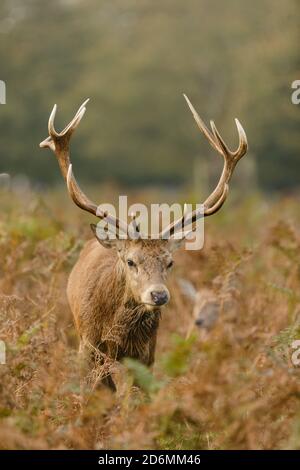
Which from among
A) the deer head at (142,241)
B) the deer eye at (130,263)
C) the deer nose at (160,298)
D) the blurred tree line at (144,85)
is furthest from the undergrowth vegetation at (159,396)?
the blurred tree line at (144,85)

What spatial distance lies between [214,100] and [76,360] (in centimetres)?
4511

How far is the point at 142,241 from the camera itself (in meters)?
7.26

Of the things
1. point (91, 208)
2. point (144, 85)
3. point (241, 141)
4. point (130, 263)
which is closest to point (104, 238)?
point (91, 208)

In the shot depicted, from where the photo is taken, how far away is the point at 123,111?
51.2 m

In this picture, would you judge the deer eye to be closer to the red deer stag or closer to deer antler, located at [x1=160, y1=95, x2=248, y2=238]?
→ the red deer stag

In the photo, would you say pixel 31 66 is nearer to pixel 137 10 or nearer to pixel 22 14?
pixel 22 14

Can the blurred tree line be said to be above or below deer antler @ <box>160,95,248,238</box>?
above

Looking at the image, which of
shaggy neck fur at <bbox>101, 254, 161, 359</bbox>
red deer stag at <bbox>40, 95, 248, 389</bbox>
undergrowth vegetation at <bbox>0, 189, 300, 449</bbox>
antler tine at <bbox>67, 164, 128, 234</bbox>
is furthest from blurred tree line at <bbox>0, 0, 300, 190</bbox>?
undergrowth vegetation at <bbox>0, 189, 300, 449</bbox>

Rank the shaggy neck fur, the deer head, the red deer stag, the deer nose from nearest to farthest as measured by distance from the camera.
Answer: the deer nose → the deer head → the red deer stag → the shaggy neck fur

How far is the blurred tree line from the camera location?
131 feet

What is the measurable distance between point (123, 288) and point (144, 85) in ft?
147

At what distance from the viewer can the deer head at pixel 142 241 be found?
7.00 meters

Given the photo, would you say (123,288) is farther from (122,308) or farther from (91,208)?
(91,208)

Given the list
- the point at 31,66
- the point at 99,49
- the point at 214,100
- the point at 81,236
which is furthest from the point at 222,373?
the point at 99,49
